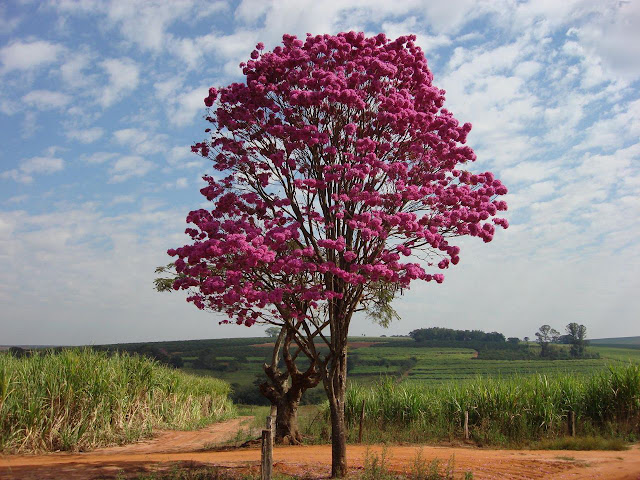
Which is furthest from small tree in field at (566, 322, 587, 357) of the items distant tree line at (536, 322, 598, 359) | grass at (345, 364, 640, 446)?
grass at (345, 364, 640, 446)

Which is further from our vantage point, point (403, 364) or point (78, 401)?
point (403, 364)

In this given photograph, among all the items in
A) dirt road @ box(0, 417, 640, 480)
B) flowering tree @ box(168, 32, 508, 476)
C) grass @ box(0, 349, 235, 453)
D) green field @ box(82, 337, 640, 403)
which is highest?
flowering tree @ box(168, 32, 508, 476)

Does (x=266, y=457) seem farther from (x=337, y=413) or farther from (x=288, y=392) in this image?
(x=288, y=392)

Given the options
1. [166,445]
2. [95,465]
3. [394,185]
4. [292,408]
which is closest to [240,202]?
[394,185]

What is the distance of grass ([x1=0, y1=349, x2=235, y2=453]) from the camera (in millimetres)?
15531

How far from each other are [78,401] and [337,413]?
953cm

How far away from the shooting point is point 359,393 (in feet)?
71.6

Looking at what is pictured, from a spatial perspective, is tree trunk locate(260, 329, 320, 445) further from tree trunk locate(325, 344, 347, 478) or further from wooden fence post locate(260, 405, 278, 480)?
wooden fence post locate(260, 405, 278, 480)

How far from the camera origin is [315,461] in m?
14.1

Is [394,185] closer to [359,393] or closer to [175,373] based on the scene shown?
[359,393]

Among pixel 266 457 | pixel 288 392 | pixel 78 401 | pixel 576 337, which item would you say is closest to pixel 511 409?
pixel 288 392

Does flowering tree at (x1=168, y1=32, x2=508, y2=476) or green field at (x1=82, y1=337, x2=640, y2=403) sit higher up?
flowering tree at (x1=168, y1=32, x2=508, y2=476)

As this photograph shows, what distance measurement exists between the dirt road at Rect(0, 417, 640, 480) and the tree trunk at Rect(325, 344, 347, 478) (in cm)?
55

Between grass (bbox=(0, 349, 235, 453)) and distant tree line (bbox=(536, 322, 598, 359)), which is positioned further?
distant tree line (bbox=(536, 322, 598, 359))
